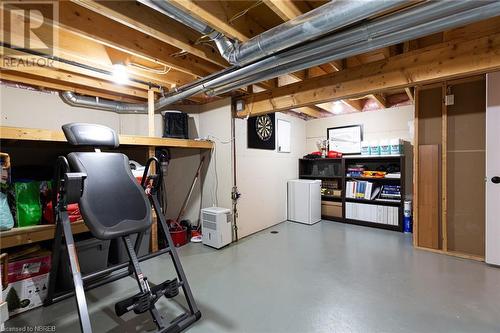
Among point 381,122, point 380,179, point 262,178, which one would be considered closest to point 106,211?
point 262,178

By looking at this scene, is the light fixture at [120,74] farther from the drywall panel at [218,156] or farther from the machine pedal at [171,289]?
the machine pedal at [171,289]

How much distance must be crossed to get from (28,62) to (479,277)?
5487 mm

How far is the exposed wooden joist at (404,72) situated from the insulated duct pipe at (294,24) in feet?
3.81

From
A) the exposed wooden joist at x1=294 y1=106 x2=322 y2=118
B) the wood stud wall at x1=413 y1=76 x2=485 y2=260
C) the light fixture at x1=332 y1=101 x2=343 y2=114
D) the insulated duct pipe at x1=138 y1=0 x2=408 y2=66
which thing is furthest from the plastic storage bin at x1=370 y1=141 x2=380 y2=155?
the insulated duct pipe at x1=138 y1=0 x2=408 y2=66

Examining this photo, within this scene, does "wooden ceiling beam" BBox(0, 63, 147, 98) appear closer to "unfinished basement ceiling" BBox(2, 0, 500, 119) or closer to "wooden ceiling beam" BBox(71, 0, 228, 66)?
"unfinished basement ceiling" BBox(2, 0, 500, 119)

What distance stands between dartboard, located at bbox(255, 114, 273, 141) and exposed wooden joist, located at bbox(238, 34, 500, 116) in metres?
1.02

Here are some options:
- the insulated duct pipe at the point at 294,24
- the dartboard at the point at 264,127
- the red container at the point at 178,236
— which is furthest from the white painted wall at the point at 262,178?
the insulated duct pipe at the point at 294,24

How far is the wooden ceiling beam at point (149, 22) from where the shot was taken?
168 cm

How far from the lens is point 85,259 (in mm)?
2539

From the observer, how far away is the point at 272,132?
15.2 feet

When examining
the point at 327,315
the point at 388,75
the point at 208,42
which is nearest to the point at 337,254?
the point at 327,315

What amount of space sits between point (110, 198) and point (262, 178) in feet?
9.53

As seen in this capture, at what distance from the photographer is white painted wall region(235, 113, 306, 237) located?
392 centimetres

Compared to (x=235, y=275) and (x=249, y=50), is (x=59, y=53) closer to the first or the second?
(x=249, y=50)
